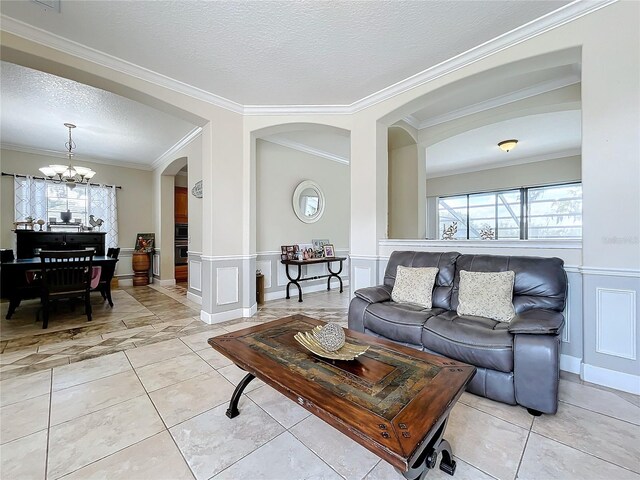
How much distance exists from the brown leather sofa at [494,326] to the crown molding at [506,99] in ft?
7.20

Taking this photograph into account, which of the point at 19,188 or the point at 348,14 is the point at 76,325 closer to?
the point at 19,188

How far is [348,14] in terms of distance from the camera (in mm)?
2172

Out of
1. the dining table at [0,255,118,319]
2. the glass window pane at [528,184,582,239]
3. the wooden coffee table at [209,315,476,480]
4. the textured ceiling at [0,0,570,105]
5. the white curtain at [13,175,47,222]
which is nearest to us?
the wooden coffee table at [209,315,476,480]

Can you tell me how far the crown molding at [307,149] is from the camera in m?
4.94

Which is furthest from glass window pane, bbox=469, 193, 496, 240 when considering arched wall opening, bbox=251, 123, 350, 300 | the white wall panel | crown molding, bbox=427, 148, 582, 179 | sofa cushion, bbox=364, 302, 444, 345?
sofa cushion, bbox=364, 302, 444, 345

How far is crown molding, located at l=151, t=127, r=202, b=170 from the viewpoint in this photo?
181 inches

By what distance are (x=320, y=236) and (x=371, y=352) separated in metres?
4.34

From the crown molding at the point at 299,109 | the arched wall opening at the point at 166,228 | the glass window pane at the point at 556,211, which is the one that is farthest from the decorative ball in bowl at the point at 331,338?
the glass window pane at the point at 556,211

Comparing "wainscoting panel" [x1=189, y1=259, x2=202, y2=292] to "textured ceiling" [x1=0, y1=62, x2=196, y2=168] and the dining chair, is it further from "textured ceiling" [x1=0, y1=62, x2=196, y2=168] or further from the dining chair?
"textured ceiling" [x1=0, y1=62, x2=196, y2=168]

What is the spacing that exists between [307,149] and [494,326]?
14.6ft

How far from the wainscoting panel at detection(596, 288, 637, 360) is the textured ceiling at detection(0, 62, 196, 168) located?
5.29 meters

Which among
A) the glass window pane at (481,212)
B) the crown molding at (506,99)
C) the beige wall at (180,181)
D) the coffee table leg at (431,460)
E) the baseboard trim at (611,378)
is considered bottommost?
the baseboard trim at (611,378)

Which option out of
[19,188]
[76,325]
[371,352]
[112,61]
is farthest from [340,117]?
[19,188]

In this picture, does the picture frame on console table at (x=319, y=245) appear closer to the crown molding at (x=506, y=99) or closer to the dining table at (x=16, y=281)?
the crown molding at (x=506, y=99)
